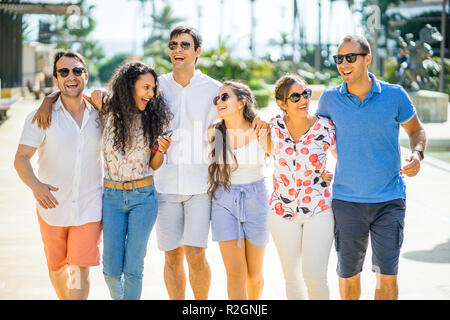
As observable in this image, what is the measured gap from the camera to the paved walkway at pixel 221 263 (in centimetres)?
536

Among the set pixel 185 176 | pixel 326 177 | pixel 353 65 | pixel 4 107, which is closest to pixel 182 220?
pixel 185 176

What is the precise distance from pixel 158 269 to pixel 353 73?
2.79 metres

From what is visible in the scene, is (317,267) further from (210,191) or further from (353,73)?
(353,73)

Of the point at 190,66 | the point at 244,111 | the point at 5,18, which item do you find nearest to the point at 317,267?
the point at 244,111

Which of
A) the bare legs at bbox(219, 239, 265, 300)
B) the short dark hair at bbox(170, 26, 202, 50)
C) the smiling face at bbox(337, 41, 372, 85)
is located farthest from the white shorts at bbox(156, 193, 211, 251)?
the smiling face at bbox(337, 41, 372, 85)

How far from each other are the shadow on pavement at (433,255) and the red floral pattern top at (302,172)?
260cm

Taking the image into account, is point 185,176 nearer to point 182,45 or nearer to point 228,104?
point 228,104

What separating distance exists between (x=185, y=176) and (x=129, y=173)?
17.5 inches

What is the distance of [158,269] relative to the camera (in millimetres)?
6082

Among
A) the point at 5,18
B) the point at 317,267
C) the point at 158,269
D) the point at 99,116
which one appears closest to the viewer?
the point at 317,267

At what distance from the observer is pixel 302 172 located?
4109 mm

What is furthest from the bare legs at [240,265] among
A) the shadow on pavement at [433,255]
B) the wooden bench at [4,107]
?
the wooden bench at [4,107]

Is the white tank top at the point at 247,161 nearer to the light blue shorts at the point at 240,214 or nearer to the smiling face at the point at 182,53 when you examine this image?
the light blue shorts at the point at 240,214

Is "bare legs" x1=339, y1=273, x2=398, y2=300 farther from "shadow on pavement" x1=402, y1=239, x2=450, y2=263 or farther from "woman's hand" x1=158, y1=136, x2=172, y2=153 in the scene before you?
"shadow on pavement" x1=402, y1=239, x2=450, y2=263
